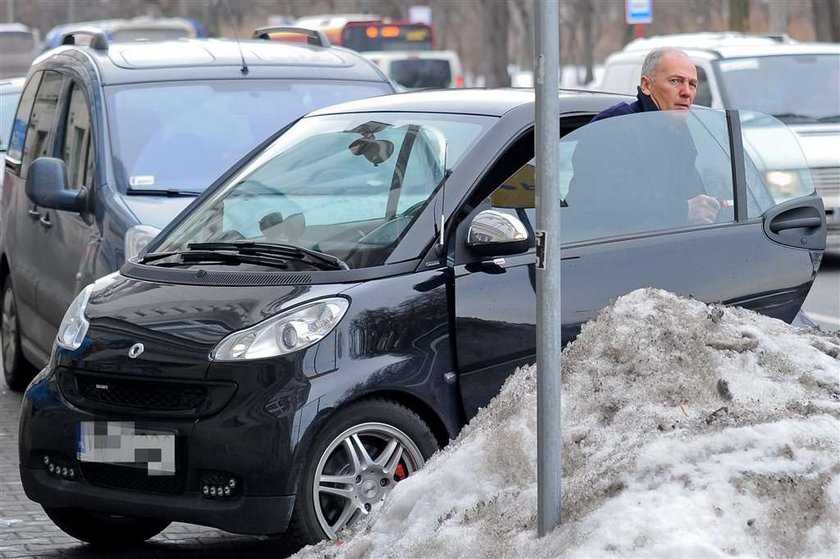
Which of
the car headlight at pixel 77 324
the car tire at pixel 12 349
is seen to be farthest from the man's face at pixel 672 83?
the car tire at pixel 12 349

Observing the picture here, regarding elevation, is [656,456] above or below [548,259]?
below

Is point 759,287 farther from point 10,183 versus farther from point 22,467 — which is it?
point 10,183

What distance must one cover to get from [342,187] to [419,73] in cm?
2790

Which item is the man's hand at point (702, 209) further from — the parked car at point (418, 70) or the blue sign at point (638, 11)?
the parked car at point (418, 70)

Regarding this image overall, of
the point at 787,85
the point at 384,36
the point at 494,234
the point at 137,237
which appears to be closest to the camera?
the point at 494,234

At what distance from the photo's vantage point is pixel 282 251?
5.86m

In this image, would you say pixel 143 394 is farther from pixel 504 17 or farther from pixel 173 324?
pixel 504 17

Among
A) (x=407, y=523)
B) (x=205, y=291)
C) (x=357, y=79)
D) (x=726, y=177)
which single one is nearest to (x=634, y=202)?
(x=726, y=177)

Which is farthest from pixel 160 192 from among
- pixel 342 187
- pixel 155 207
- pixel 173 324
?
pixel 173 324

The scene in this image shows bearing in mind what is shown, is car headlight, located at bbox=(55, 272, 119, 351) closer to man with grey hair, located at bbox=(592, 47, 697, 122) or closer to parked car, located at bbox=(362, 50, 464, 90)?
man with grey hair, located at bbox=(592, 47, 697, 122)

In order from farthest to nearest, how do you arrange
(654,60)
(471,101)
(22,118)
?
(22,118) → (654,60) → (471,101)

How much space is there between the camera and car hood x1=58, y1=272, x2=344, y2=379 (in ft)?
17.7

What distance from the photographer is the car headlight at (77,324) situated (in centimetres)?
581

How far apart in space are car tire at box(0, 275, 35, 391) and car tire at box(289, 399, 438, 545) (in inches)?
176
